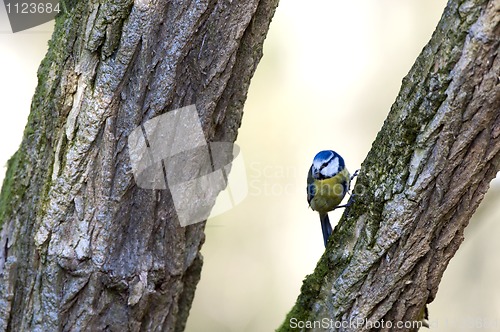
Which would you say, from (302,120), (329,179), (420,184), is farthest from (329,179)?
(302,120)

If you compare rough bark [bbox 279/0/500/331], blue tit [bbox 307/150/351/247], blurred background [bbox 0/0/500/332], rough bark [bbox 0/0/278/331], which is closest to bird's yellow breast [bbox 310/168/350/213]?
blue tit [bbox 307/150/351/247]

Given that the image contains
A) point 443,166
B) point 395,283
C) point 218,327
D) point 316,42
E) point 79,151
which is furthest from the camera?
point 218,327

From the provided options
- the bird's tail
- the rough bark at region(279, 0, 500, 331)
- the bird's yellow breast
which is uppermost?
the bird's yellow breast

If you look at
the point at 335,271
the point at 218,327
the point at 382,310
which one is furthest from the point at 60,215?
the point at 218,327

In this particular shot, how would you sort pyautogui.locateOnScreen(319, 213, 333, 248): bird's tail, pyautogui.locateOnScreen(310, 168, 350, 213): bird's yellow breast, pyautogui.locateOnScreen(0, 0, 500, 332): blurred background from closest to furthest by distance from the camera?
pyautogui.locateOnScreen(310, 168, 350, 213): bird's yellow breast
pyautogui.locateOnScreen(319, 213, 333, 248): bird's tail
pyautogui.locateOnScreen(0, 0, 500, 332): blurred background

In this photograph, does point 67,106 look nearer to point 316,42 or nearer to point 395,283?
point 395,283

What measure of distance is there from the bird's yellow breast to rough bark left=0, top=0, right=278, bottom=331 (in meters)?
0.94

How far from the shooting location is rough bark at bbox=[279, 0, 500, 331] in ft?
4.78

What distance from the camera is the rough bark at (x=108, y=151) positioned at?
186 cm

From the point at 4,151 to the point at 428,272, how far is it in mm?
3560

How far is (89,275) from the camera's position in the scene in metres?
1.95

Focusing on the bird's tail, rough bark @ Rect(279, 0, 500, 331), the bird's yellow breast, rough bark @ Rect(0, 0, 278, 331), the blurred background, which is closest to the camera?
rough bark @ Rect(279, 0, 500, 331)

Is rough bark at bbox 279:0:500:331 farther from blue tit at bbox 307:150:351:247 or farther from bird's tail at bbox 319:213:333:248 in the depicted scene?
bird's tail at bbox 319:213:333:248

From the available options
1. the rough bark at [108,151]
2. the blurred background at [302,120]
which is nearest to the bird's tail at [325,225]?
the rough bark at [108,151]
